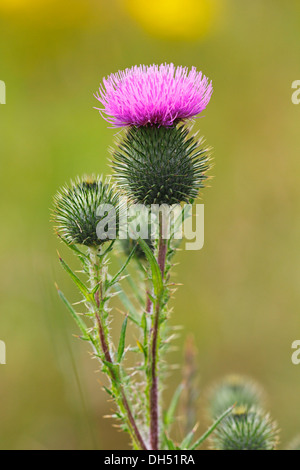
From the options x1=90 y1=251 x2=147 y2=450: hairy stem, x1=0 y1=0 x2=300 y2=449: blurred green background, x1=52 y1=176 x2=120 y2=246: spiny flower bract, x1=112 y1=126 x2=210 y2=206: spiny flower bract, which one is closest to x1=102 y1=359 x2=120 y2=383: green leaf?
x1=90 y1=251 x2=147 y2=450: hairy stem

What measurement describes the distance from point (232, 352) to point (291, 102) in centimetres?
273

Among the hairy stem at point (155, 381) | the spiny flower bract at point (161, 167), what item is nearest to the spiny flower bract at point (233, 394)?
the hairy stem at point (155, 381)

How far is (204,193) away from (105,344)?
10.4ft

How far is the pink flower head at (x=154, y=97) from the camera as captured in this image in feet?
8.15

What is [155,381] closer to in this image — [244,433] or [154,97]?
[244,433]

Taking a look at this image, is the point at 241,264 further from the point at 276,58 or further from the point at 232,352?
the point at 276,58

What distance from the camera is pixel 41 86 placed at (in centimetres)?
531

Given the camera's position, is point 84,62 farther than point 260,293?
Yes

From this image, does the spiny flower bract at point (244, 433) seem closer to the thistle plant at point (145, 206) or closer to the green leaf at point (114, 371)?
the thistle plant at point (145, 206)

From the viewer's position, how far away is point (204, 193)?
5305 millimetres

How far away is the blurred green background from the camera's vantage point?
14.7 feet

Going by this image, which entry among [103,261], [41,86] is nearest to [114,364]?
[103,261]

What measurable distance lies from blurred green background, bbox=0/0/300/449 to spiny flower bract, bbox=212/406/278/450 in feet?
4.96
